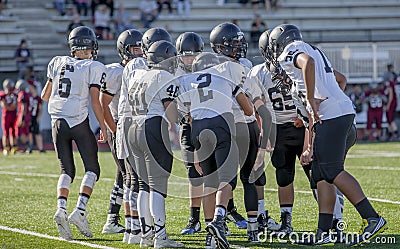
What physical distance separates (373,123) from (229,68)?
15.4 m

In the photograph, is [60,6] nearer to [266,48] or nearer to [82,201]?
[82,201]

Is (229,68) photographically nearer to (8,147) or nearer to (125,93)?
(125,93)

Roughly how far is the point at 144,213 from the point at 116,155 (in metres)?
1.06

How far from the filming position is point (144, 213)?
6902 millimetres

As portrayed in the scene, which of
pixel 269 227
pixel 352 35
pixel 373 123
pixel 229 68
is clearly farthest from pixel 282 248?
pixel 352 35

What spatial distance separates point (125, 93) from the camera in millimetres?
7113

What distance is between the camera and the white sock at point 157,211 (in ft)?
22.2

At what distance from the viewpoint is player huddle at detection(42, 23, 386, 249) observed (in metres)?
6.64

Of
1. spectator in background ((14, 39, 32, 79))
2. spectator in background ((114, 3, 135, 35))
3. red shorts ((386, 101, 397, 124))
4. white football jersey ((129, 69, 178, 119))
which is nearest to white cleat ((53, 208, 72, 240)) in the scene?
white football jersey ((129, 69, 178, 119))

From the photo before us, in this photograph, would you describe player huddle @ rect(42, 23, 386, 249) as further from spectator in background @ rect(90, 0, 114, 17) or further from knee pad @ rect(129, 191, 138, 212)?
spectator in background @ rect(90, 0, 114, 17)

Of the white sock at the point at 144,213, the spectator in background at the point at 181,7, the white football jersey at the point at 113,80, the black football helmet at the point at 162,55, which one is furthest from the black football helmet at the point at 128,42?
the spectator in background at the point at 181,7

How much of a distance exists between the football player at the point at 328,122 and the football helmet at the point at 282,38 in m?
0.16

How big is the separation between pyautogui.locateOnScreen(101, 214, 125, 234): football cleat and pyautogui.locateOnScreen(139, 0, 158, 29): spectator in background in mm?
16643

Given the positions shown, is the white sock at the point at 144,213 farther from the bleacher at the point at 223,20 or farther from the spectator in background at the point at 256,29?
the spectator in background at the point at 256,29
